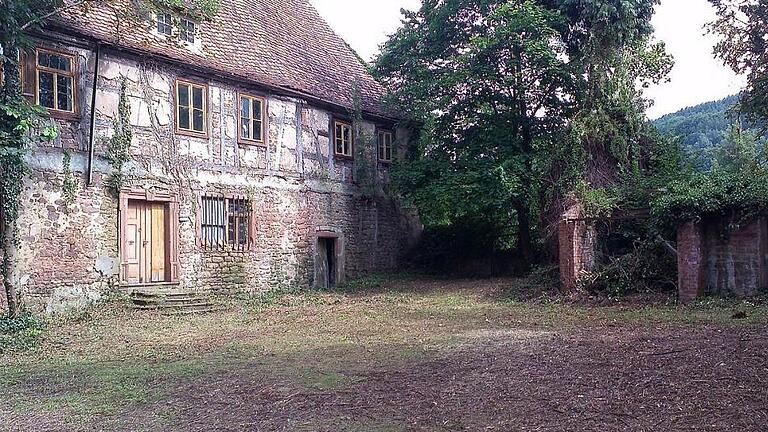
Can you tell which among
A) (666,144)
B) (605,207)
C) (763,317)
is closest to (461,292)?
(605,207)

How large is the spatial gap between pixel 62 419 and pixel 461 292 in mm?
13229

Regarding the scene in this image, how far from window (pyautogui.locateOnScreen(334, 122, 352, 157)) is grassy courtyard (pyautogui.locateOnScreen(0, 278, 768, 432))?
8.55m

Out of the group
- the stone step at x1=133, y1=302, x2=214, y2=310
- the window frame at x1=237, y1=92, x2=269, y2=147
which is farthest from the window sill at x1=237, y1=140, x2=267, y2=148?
the stone step at x1=133, y1=302, x2=214, y2=310

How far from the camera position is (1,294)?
12.8 m

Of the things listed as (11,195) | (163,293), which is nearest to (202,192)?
(163,293)

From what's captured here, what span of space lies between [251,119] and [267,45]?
325 cm

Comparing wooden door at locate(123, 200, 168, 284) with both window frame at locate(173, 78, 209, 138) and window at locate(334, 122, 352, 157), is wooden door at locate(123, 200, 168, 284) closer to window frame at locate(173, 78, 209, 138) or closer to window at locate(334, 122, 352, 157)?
window frame at locate(173, 78, 209, 138)

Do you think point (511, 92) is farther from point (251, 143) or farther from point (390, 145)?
point (251, 143)

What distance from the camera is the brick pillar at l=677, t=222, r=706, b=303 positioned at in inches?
539

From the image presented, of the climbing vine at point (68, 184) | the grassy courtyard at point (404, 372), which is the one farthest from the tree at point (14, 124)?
the grassy courtyard at point (404, 372)

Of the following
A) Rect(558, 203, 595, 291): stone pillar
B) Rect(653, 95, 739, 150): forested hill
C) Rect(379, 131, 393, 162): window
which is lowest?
Rect(558, 203, 595, 291): stone pillar

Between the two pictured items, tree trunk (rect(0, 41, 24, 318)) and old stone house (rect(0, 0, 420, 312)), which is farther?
old stone house (rect(0, 0, 420, 312))

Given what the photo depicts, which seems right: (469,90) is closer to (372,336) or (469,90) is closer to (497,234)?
(497,234)

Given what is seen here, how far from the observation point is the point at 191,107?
54.7 feet
